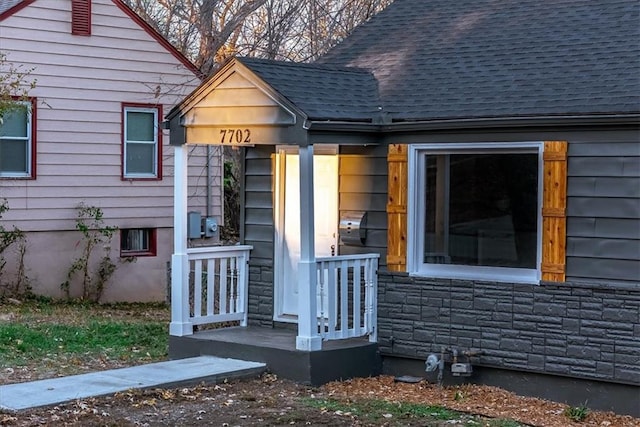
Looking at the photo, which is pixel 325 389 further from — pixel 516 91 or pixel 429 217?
pixel 516 91

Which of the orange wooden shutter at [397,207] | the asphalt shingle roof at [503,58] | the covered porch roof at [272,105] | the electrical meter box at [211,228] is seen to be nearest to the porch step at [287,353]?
the orange wooden shutter at [397,207]

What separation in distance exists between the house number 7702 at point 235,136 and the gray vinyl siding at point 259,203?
0.98 meters

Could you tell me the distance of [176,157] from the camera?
9.99 m

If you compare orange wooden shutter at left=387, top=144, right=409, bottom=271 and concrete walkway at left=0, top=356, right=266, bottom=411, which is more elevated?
orange wooden shutter at left=387, top=144, right=409, bottom=271

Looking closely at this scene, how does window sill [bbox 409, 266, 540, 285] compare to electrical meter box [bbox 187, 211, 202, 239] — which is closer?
window sill [bbox 409, 266, 540, 285]

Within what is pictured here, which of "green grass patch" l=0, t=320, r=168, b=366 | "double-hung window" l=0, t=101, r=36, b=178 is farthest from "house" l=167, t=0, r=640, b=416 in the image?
"double-hung window" l=0, t=101, r=36, b=178

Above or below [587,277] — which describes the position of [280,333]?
below

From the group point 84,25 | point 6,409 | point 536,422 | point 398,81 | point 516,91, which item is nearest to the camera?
point 6,409

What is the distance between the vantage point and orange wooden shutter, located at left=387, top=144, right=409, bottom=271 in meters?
9.41

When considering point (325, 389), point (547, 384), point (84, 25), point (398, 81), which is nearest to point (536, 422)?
point (547, 384)

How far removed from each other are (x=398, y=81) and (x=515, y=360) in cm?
292

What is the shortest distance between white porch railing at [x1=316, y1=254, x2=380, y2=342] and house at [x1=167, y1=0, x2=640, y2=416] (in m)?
0.02

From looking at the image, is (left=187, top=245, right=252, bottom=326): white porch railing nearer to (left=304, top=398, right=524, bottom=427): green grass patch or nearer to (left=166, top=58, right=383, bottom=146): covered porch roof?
(left=166, top=58, right=383, bottom=146): covered porch roof

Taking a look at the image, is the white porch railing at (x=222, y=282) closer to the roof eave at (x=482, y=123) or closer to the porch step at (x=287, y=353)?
the porch step at (x=287, y=353)
